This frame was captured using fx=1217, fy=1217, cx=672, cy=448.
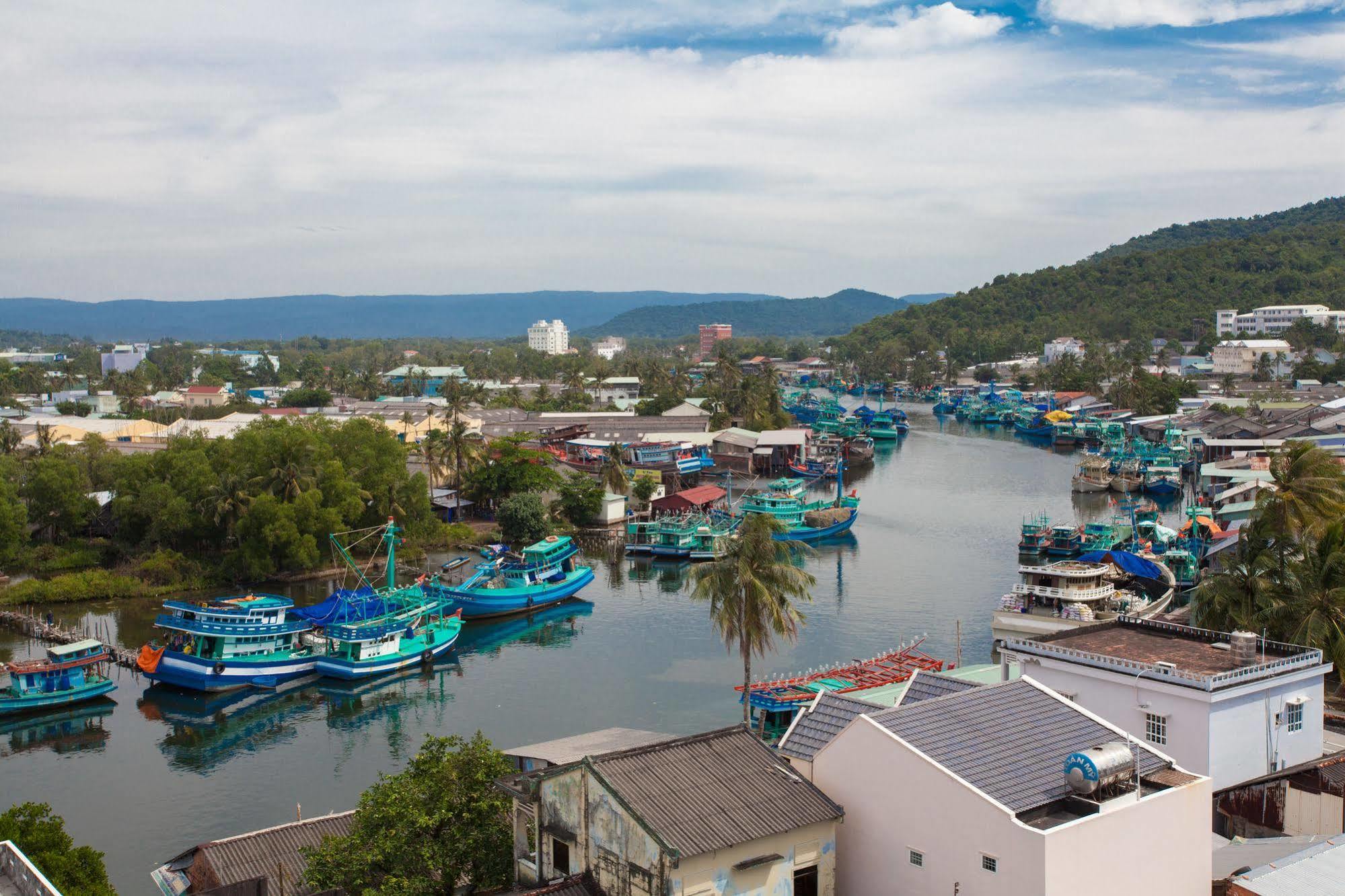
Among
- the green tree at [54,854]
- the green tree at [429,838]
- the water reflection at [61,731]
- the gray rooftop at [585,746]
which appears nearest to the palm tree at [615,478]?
the water reflection at [61,731]

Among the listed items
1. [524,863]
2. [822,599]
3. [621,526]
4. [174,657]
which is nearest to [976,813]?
[524,863]

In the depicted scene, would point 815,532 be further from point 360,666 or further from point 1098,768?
point 1098,768

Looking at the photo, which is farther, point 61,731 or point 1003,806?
point 61,731

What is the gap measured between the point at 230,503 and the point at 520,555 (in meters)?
11.0

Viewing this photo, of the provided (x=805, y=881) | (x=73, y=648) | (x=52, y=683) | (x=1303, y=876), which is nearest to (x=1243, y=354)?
(x=73, y=648)

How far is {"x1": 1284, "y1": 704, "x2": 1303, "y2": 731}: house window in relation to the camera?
20.6 meters

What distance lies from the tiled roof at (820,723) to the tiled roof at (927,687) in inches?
45.1

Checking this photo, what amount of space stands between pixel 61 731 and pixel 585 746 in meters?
17.4

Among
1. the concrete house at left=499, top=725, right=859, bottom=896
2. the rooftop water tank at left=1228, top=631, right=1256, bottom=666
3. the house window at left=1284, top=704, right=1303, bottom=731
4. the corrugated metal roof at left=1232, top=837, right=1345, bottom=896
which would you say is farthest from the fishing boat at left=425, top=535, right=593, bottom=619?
the corrugated metal roof at left=1232, top=837, right=1345, bottom=896

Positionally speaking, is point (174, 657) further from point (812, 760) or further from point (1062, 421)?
point (1062, 421)

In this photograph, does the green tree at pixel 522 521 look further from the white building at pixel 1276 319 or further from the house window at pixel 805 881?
the white building at pixel 1276 319

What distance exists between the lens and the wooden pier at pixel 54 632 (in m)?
36.8

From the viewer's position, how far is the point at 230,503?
149 ft

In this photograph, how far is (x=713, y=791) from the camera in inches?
591
